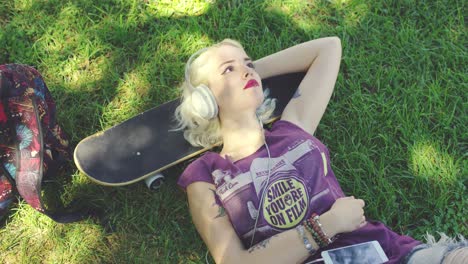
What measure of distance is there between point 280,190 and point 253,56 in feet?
5.14

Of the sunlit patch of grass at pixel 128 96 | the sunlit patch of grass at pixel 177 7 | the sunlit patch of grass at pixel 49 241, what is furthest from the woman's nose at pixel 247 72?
the sunlit patch of grass at pixel 49 241

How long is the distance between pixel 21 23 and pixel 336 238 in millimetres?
3348

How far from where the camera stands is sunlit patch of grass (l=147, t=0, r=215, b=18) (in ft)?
13.7

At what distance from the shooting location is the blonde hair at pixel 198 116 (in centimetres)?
312

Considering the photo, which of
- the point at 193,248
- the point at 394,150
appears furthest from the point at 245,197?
the point at 394,150

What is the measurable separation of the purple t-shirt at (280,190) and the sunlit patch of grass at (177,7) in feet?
5.70

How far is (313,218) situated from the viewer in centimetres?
265

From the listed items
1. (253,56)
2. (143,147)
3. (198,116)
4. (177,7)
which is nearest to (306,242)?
(198,116)

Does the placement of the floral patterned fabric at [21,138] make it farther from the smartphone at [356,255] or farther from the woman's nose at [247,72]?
the smartphone at [356,255]

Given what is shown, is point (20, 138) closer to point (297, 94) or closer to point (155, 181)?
point (155, 181)

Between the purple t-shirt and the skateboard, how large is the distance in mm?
553

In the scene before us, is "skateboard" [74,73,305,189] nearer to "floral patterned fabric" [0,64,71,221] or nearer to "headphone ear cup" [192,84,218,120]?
"floral patterned fabric" [0,64,71,221]

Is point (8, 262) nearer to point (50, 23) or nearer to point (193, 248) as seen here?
point (193, 248)

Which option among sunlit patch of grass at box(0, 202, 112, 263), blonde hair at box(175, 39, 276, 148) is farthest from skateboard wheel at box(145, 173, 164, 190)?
sunlit patch of grass at box(0, 202, 112, 263)
